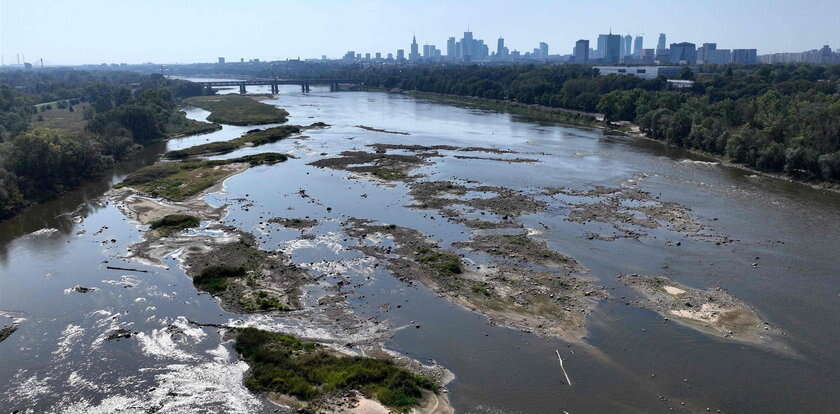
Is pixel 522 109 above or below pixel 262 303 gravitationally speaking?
above

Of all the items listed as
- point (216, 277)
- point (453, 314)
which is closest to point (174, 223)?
point (216, 277)

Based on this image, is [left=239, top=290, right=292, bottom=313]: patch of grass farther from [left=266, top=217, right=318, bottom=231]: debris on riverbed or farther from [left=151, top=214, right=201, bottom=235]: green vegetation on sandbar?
[left=151, top=214, right=201, bottom=235]: green vegetation on sandbar

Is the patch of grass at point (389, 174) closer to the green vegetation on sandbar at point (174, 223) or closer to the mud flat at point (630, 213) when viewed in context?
the mud flat at point (630, 213)

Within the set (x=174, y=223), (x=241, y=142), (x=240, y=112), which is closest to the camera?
(x=174, y=223)

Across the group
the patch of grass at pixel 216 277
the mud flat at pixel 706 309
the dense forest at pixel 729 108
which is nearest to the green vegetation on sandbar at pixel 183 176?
the patch of grass at pixel 216 277

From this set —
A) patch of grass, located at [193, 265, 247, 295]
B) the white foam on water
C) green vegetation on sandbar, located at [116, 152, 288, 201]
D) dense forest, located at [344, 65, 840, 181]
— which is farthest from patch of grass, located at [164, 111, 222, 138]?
dense forest, located at [344, 65, 840, 181]

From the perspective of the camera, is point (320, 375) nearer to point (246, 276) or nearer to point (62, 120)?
point (246, 276)
